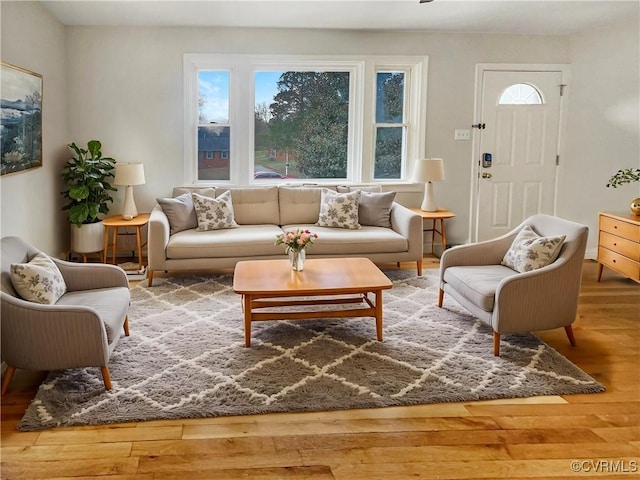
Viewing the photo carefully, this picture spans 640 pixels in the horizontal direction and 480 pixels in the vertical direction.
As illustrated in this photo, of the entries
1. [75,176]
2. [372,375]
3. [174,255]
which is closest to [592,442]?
[372,375]

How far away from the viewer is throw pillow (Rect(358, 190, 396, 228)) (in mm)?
5891

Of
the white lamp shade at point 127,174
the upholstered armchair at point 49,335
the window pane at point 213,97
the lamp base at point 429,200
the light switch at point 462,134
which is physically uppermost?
the window pane at point 213,97

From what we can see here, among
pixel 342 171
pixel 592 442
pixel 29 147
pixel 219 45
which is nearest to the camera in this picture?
pixel 592 442

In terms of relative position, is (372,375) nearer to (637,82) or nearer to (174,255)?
(174,255)

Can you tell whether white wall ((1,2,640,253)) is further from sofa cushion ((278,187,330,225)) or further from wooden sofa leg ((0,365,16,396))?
wooden sofa leg ((0,365,16,396))

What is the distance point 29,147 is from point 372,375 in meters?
3.28

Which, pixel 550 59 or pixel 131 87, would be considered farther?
pixel 550 59

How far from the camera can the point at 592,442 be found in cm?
277

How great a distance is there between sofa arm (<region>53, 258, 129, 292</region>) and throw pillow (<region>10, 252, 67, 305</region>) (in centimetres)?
27

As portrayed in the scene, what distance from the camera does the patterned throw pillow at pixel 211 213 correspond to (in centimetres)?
561

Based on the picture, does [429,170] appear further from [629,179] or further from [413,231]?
[629,179]

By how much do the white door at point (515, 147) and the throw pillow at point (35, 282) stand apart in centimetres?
459

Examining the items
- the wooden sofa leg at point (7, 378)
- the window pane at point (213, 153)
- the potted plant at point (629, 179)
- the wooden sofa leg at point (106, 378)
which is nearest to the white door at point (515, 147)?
the potted plant at point (629, 179)

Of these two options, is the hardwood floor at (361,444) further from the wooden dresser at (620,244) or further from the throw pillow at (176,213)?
the throw pillow at (176,213)
